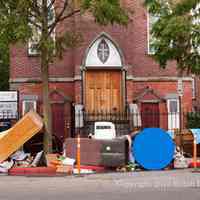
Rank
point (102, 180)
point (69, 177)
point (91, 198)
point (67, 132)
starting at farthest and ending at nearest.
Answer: point (67, 132) → point (69, 177) → point (102, 180) → point (91, 198)

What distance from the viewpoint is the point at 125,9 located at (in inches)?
806

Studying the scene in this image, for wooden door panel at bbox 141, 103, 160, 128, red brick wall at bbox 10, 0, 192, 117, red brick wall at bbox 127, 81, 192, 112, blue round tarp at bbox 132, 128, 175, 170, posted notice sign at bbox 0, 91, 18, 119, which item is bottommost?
blue round tarp at bbox 132, 128, 175, 170

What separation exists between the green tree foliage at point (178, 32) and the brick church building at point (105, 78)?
7058 millimetres

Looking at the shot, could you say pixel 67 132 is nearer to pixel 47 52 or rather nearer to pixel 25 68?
pixel 25 68

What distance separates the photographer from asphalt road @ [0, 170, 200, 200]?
12328mm

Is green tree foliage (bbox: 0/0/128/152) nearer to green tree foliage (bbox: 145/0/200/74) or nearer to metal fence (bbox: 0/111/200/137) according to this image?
green tree foliage (bbox: 145/0/200/74)

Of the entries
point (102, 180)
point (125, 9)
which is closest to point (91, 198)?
point (102, 180)

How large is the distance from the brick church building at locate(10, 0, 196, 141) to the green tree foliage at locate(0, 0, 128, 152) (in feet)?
18.6

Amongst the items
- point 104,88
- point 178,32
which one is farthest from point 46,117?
point 104,88

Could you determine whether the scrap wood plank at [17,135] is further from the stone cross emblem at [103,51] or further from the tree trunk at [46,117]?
the stone cross emblem at [103,51]

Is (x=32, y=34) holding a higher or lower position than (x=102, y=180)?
higher

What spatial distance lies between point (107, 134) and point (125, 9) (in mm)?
4618

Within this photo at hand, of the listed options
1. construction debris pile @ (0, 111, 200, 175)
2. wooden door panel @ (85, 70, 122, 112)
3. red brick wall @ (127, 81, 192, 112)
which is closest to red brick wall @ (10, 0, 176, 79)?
red brick wall @ (127, 81, 192, 112)

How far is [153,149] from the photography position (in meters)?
18.3
